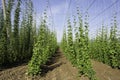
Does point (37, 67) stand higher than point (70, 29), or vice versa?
point (70, 29)

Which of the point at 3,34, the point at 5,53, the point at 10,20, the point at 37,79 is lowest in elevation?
the point at 37,79

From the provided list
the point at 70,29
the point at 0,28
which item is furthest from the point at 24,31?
the point at 70,29

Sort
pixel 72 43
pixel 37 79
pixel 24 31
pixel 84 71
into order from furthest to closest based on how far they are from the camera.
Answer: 1. pixel 24 31
2. pixel 72 43
3. pixel 37 79
4. pixel 84 71

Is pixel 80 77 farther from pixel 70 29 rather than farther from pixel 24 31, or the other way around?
pixel 24 31

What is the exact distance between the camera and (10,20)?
15.6m

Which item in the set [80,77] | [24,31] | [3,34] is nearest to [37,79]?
[80,77]

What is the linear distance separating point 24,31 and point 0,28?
5.65m

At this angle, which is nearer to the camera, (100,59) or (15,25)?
(100,59)

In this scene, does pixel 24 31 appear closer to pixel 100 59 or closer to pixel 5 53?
pixel 5 53

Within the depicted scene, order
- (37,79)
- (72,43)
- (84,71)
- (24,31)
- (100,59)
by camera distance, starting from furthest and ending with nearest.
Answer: (24,31) < (100,59) < (72,43) < (37,79) < (84,71)

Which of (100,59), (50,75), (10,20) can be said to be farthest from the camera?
(10,20)

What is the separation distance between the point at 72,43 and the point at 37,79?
13.5 ft

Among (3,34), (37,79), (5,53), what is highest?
(3,34)

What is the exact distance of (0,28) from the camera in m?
14.0
